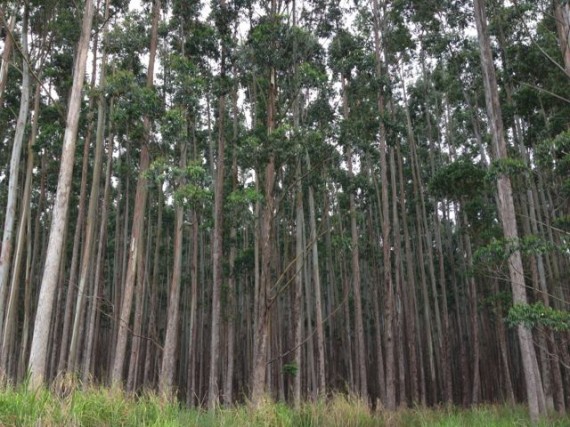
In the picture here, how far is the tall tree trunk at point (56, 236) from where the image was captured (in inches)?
355

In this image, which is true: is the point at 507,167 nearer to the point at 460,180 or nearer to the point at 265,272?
the point at 265,272

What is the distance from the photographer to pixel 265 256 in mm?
11477

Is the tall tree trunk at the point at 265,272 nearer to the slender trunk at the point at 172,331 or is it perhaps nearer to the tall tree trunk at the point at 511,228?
the slender trunk at the point at 172,331

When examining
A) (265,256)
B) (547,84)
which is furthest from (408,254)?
(265,256)

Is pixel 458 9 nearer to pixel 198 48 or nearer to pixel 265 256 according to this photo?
pixel 198 48

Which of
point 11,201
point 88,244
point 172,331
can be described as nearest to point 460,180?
point 172,331

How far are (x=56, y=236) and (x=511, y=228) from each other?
340 inches

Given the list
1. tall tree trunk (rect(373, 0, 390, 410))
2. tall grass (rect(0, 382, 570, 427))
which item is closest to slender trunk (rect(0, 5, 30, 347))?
tall grass (rect(0, 382, 570, 427))

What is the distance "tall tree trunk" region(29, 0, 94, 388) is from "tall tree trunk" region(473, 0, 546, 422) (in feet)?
26.2

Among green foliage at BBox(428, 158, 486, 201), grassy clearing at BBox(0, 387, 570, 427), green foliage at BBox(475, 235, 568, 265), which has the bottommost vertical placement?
grassy clearing at BBox(0, 387, 570, 427)

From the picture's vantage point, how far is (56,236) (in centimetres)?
959

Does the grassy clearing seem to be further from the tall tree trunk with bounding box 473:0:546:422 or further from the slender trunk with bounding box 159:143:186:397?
the slender trunk with bounding box 159:143:186:397

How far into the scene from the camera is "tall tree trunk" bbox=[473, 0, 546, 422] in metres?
9.94

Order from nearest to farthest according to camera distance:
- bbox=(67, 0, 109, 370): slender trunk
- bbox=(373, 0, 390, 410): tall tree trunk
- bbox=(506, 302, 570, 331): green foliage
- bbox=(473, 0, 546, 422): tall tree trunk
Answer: bbox=(506, 302, 570, 331): green foliage, bbox=(473, 0, 546, 422): tall tree trunk, bbox=(67, 0, 109, 370): slender trunk, bbox=(373, 0, 390, 410): tall tree trunk
